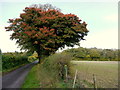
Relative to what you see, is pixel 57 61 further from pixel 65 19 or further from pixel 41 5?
pixel 41 5

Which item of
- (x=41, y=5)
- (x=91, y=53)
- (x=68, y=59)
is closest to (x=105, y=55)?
(x=91, y=53)

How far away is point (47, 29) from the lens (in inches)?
830

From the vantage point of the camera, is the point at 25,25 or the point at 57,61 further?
the point at 25,25

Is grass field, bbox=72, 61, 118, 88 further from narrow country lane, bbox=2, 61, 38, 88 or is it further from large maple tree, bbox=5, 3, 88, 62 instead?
large maple tree, bbox=5, 3, 88, 62

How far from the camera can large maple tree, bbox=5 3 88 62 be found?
20.9m

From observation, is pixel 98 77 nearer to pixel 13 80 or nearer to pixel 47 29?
pixel 13 80

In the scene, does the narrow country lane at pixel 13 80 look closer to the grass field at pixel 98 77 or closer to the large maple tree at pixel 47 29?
the grass field at pixel 98 77

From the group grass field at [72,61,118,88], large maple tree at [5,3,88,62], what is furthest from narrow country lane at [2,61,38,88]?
large maple tree at [5,3,88,62]

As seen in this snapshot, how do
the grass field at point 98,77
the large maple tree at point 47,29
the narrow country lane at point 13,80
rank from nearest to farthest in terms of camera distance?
the grass field at point 98,77 → the narrow country lane at point 13,80 → the large maple tree at point 47,29

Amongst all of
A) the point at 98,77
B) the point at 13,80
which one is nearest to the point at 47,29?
the point at 13,80

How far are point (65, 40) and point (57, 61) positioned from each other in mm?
12230

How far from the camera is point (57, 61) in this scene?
36.1 ft

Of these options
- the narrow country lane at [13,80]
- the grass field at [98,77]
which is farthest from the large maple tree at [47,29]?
the narrow country lane at [13,80]

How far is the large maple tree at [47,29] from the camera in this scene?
68.7 feet
